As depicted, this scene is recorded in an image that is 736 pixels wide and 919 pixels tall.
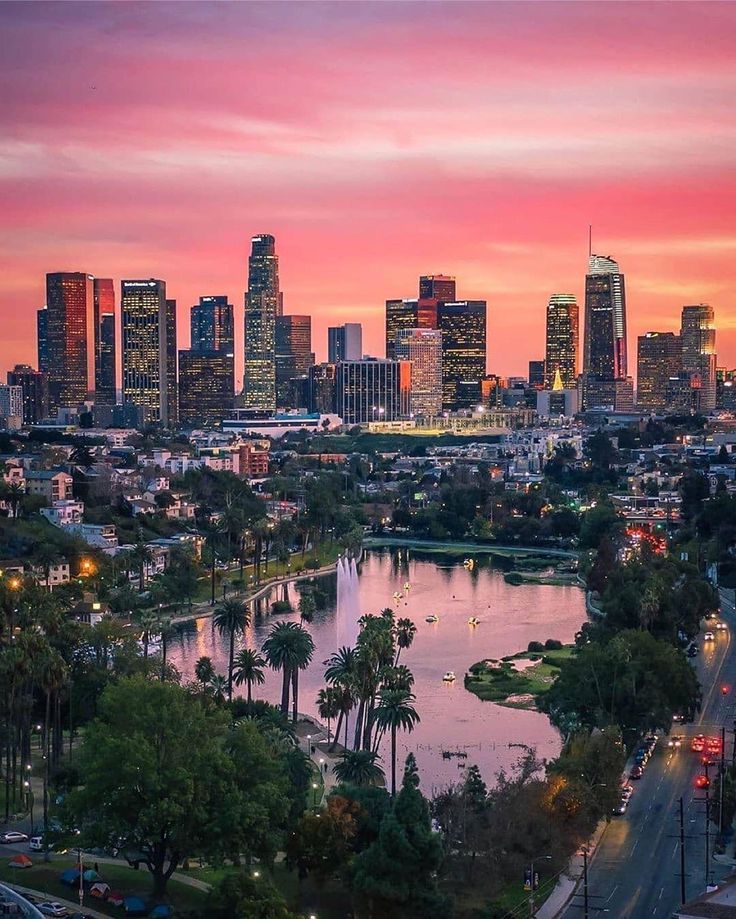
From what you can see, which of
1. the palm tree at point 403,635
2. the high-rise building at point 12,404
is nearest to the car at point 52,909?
the palm tree at point 403,635

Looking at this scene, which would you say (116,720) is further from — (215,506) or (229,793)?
(215,506)

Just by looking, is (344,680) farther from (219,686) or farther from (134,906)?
(134,906)

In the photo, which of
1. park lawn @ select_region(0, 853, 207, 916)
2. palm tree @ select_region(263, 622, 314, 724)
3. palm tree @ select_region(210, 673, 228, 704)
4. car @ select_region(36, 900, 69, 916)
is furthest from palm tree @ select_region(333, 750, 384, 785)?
car @ select_region(36, 900, 69, 916)

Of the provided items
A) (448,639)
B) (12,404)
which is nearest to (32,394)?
(12,404)

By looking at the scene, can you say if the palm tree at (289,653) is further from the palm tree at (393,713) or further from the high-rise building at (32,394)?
the high-rise building at (32,394)

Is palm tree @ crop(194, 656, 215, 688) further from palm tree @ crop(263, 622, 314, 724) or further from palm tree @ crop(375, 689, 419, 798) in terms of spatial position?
palm tree @ crop(375, 689, 419, 798)


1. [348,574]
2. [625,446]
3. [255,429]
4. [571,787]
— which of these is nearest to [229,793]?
[571,787]
